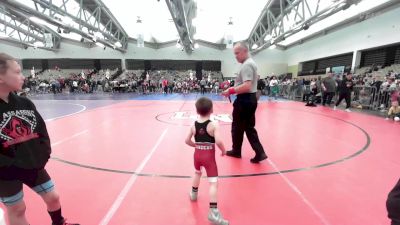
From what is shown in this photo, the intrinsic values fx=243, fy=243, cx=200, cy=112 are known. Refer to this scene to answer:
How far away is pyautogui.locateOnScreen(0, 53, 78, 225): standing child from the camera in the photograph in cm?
151

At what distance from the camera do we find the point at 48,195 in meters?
1.79

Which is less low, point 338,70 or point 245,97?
point 338,70

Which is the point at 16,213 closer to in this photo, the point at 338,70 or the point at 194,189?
the point at 194,189

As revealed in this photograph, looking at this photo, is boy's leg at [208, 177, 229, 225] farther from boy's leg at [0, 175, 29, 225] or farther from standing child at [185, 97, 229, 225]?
boy's leg at [0, 175, 29, 225]

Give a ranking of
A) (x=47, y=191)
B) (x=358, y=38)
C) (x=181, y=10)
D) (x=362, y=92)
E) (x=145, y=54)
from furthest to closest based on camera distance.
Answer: (x=145, y=54), (x=358, y=38), (x=181, y=10), (x=362, y=92), (x=47, y=191)

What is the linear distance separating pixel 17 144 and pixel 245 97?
8.74ft

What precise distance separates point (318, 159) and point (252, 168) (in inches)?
46.5

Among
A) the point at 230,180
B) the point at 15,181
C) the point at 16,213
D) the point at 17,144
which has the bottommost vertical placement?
the point at 230,180

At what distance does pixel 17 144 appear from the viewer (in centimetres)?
155

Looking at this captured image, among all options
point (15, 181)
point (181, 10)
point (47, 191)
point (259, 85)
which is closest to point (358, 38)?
point (259, 85)

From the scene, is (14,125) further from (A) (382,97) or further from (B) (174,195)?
(A) (382,97)

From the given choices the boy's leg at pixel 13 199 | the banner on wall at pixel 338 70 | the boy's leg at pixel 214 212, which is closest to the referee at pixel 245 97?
the boy's leg at pixel 214 212

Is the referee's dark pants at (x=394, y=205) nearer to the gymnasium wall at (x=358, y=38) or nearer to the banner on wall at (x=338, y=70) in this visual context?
the gymnasium wall at (x=358, y=38)

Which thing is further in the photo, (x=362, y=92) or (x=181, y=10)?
(x=181, y=10)
